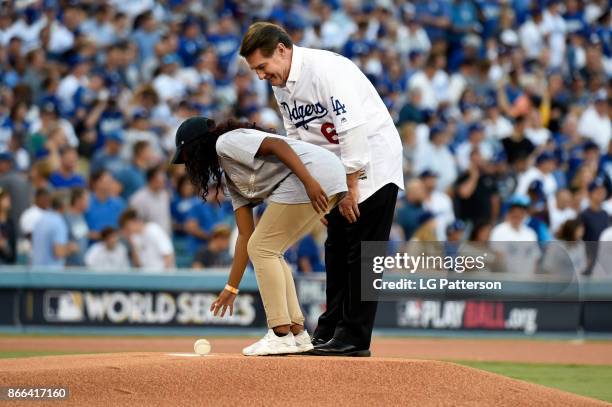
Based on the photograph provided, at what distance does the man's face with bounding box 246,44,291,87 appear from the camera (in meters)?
7.50

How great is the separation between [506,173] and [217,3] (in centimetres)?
653

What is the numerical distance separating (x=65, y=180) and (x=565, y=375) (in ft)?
24.6

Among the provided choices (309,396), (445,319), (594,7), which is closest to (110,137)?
(445,319)

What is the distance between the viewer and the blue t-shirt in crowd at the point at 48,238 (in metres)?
14.6

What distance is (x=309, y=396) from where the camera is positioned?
6953 mm

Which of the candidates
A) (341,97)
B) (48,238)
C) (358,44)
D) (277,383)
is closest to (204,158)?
(341,97)

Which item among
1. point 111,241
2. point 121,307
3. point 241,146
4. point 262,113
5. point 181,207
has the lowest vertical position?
point 121,307

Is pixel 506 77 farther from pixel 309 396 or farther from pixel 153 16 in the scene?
pixel 309 396

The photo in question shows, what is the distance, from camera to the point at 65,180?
15.5 m

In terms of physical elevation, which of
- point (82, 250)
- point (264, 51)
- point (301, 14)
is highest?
point (301, 14)

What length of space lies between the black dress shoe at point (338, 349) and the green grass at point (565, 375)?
195cm

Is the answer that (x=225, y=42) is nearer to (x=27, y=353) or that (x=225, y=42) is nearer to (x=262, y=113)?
(x=262, y=113)

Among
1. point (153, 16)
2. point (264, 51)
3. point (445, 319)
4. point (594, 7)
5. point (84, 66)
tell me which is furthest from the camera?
point (594, 7)

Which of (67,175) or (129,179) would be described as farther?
(129,179)
